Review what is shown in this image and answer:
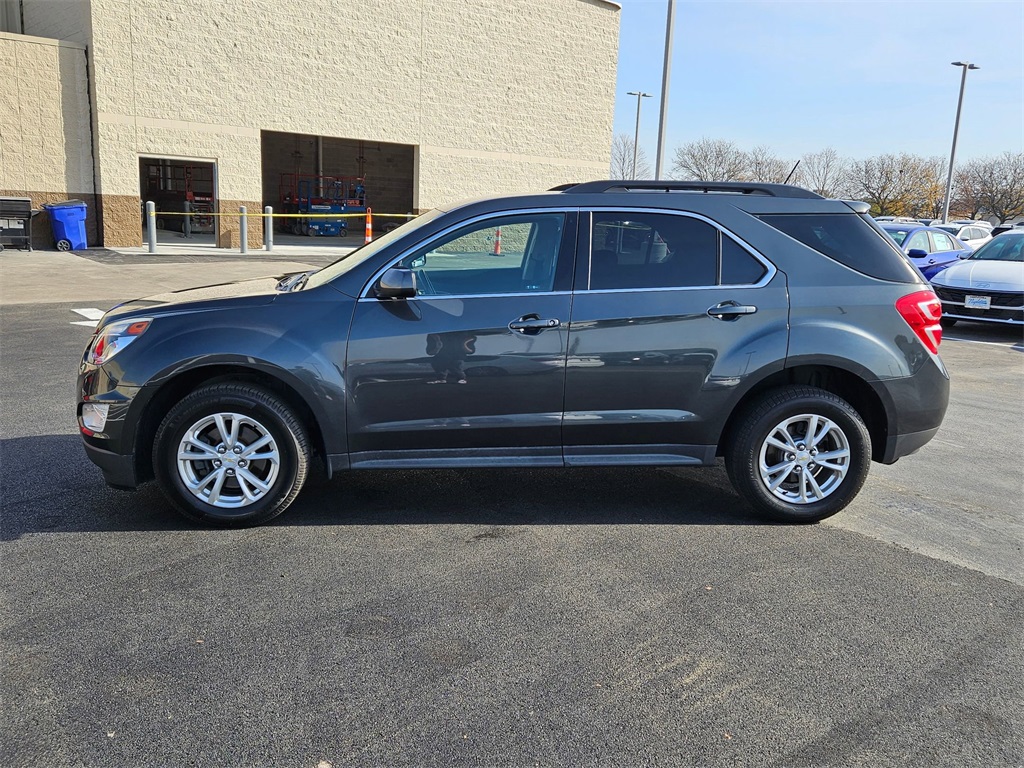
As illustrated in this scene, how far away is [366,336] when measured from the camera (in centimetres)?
454

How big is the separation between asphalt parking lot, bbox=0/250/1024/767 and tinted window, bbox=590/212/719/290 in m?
1.37

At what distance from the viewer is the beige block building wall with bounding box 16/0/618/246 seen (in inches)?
879

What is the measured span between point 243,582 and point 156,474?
971mm

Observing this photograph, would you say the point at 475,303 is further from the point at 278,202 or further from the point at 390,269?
the point at 278,202

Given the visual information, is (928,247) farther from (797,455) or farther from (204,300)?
(204,300)

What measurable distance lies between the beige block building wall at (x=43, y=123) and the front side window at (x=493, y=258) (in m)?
20.4

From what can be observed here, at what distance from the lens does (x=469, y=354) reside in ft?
15.0

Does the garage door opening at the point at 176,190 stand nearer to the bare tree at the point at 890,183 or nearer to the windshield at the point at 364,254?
the windshield at the point at 364,254

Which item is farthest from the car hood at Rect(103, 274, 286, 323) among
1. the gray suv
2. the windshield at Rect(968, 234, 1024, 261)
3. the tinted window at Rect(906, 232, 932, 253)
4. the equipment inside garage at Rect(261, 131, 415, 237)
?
the equipment inside garage at Rect(261, 131, 415, 237)

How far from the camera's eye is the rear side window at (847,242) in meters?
4.89

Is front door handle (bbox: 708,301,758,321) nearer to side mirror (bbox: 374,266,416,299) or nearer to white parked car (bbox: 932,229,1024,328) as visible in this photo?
side mirror (bbox: 374,266,416,299)

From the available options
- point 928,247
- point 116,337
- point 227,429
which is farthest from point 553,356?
point 928,247

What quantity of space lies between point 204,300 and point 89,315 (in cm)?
845

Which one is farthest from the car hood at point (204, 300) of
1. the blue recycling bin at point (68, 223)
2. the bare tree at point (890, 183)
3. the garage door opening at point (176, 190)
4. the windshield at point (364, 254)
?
the bare tree at point (890, 183)
